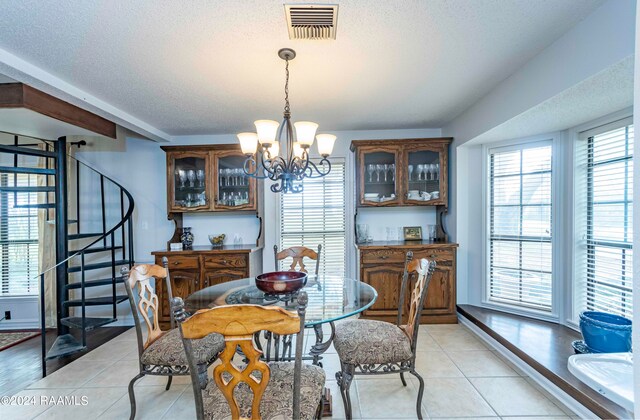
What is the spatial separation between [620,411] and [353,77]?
2701 mm

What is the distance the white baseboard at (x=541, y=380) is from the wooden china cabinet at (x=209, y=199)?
262cm

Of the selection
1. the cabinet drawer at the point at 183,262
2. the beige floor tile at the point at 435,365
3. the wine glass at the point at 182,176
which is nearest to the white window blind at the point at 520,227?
the beige floor tile at the point at 435,365

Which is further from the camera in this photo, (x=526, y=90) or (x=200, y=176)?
(x=200, y=176)

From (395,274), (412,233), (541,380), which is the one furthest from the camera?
(412,233)

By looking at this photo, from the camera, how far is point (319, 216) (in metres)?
3.94

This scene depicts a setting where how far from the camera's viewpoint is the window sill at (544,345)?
1760 mm

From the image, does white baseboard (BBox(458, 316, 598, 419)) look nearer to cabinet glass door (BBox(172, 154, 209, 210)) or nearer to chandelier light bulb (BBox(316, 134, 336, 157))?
chandelier light bulb (BBox(316, 134, 336, 157))

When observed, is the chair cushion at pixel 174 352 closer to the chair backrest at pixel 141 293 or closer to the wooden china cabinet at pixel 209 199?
the chair backrest at pixel 141 293

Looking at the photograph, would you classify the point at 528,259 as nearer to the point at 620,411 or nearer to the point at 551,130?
the point at 551,130

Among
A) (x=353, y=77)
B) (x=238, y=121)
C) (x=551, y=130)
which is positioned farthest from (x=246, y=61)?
(x=551, y=130)

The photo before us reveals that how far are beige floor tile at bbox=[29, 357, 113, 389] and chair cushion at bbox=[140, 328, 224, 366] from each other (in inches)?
42.1

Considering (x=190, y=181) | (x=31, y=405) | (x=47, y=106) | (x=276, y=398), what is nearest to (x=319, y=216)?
(x=190, y=181)

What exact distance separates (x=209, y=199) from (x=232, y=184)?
13.5 inches

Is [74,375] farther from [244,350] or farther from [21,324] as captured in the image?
[244,350]
